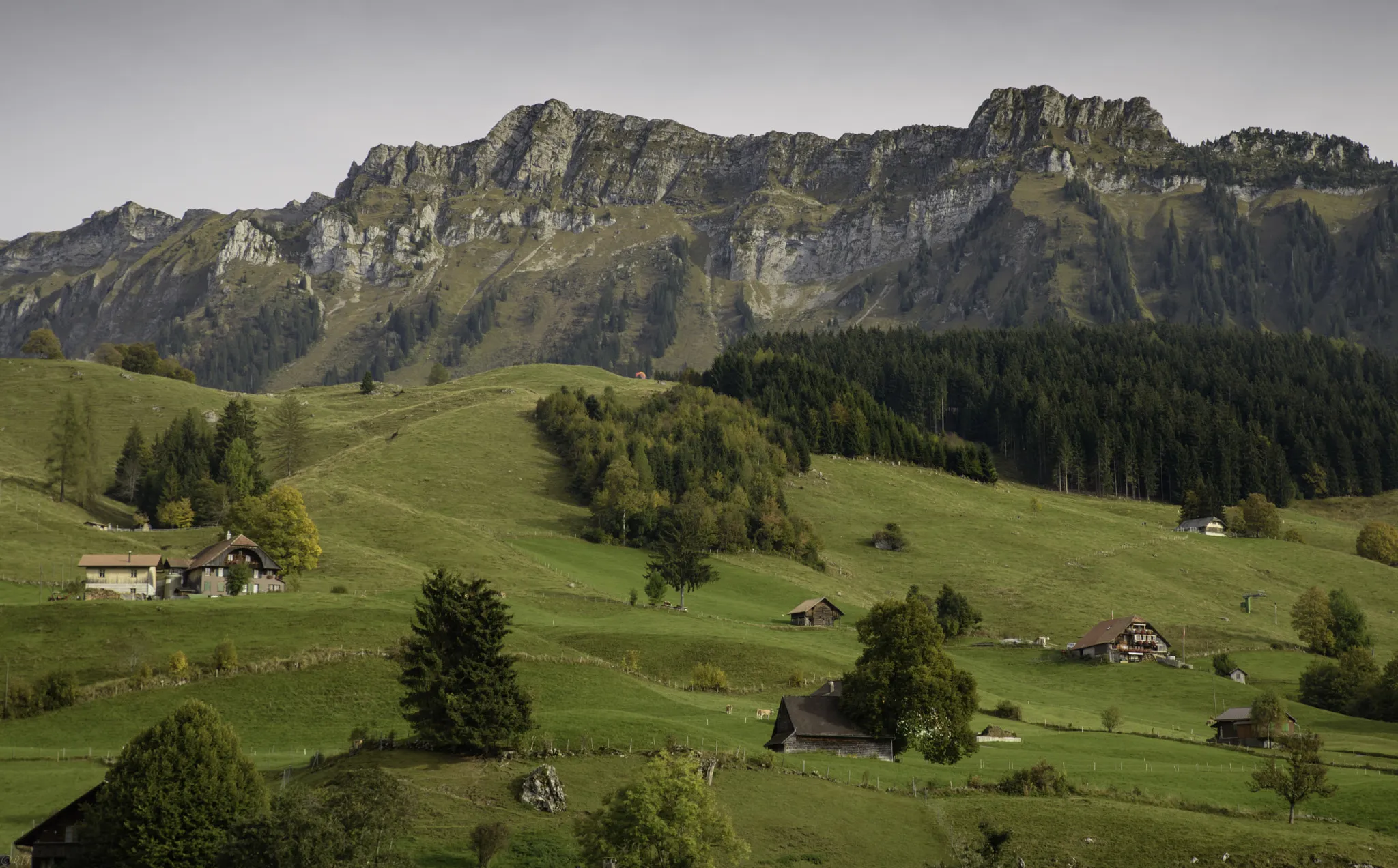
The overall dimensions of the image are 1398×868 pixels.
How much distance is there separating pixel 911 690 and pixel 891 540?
88898 millimetres

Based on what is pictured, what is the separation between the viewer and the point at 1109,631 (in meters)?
123

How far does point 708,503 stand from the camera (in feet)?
545

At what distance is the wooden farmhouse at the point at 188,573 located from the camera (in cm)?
11506

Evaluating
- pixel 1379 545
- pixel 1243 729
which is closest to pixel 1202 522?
pixel 1379 545

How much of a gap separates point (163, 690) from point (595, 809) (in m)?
37.9

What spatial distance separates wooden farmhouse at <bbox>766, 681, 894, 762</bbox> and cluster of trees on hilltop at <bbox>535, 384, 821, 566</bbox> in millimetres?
78560

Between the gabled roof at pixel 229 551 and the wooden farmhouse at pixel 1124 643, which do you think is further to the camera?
the wooden farmhouse at pixel 1124 643

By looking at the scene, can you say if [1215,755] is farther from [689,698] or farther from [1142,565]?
[1142,565]

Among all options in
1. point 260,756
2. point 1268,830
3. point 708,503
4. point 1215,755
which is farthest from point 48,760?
point 708,503

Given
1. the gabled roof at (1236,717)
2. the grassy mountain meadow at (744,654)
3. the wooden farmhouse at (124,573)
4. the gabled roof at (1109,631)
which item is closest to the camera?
the grassy mountain meadow at (744,654)

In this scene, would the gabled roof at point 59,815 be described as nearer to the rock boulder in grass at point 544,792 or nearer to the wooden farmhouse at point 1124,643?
the rock boulder in grass at point 544,792

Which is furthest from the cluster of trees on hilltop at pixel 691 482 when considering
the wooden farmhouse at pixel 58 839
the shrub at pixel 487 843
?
the wooden farmhouse at pixel 58 839

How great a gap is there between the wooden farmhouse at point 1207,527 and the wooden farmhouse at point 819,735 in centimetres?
12225

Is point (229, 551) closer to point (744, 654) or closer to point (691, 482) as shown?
point (744, 654)
